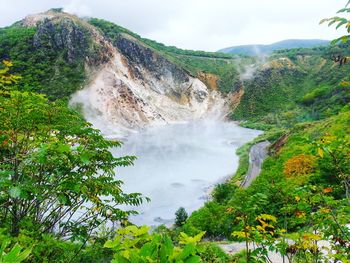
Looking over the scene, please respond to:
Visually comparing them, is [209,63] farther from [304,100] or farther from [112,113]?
[112,113]

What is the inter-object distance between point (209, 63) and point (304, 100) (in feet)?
167

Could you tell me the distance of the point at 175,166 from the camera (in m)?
53.6

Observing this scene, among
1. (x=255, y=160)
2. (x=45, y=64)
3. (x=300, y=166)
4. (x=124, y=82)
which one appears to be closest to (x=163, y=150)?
(x=255, y=160)

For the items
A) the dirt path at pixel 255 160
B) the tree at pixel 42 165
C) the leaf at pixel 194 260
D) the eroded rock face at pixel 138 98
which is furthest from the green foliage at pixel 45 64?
the leaf at pixel 194 260

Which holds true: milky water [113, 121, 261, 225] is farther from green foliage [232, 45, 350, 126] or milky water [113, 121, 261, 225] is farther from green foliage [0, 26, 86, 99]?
green foliage [0, 26, 86, 99]

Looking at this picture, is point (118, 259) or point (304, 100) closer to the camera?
point (118, 259)

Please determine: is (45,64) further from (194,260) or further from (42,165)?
(194,260)

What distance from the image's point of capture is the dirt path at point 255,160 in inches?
1586

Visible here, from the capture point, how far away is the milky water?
117ft

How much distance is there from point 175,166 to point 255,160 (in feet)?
39.5

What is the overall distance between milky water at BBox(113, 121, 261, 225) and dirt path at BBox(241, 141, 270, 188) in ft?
9.80

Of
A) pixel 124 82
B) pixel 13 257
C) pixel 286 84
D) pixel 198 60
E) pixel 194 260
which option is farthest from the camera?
pixel 198 60

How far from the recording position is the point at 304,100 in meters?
97.5

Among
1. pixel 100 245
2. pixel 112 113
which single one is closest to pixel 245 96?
pixel 112 113
